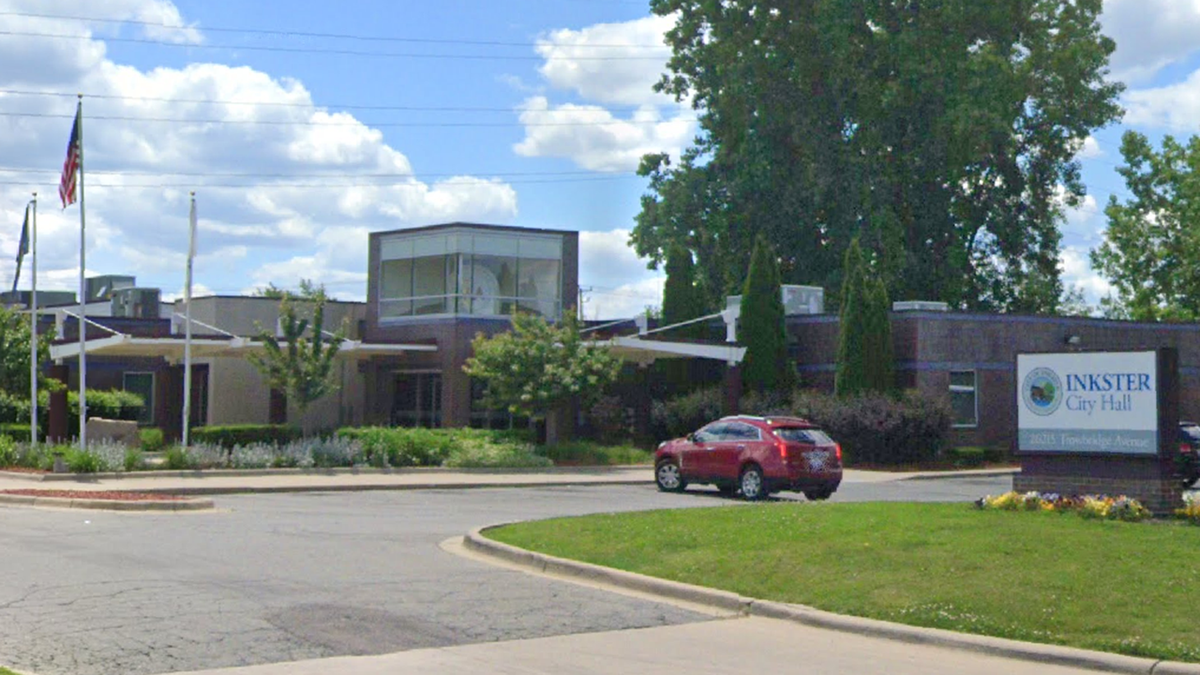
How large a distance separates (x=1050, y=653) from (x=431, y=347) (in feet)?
108

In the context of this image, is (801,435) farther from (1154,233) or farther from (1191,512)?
(1154,233)

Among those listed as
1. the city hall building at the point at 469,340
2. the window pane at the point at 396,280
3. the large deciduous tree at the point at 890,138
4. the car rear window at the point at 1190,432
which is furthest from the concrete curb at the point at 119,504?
the large deciduous tree at the point at 890,138

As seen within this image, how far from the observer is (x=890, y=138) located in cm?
5400

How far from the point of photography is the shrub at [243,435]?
35000mm

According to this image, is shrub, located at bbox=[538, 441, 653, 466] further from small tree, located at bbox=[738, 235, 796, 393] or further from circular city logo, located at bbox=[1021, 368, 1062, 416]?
circular city logo, located at bbox=[1021, 368, 1062, 416]

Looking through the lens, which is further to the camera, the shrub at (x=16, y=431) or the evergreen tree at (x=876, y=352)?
the evergreen tree at (x=876, y=352)

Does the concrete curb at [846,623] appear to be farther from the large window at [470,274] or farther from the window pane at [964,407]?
the window pane at [964,407]

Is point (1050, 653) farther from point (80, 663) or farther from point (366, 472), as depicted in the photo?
point (366, 472)

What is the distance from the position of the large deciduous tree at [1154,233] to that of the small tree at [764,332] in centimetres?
2456

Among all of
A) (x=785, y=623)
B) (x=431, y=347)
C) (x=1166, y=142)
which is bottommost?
(x=785, y=623)

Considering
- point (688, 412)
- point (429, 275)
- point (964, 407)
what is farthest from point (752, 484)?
point (429, 275)

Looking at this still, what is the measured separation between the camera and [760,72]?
180ft

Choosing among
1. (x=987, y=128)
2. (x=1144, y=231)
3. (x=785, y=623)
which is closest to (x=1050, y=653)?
(x=785, y=623)

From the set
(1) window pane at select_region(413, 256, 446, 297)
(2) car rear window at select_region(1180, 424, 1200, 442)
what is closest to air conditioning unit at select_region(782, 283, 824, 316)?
(1) window pane at select_region(413, 256, 446, 297)
